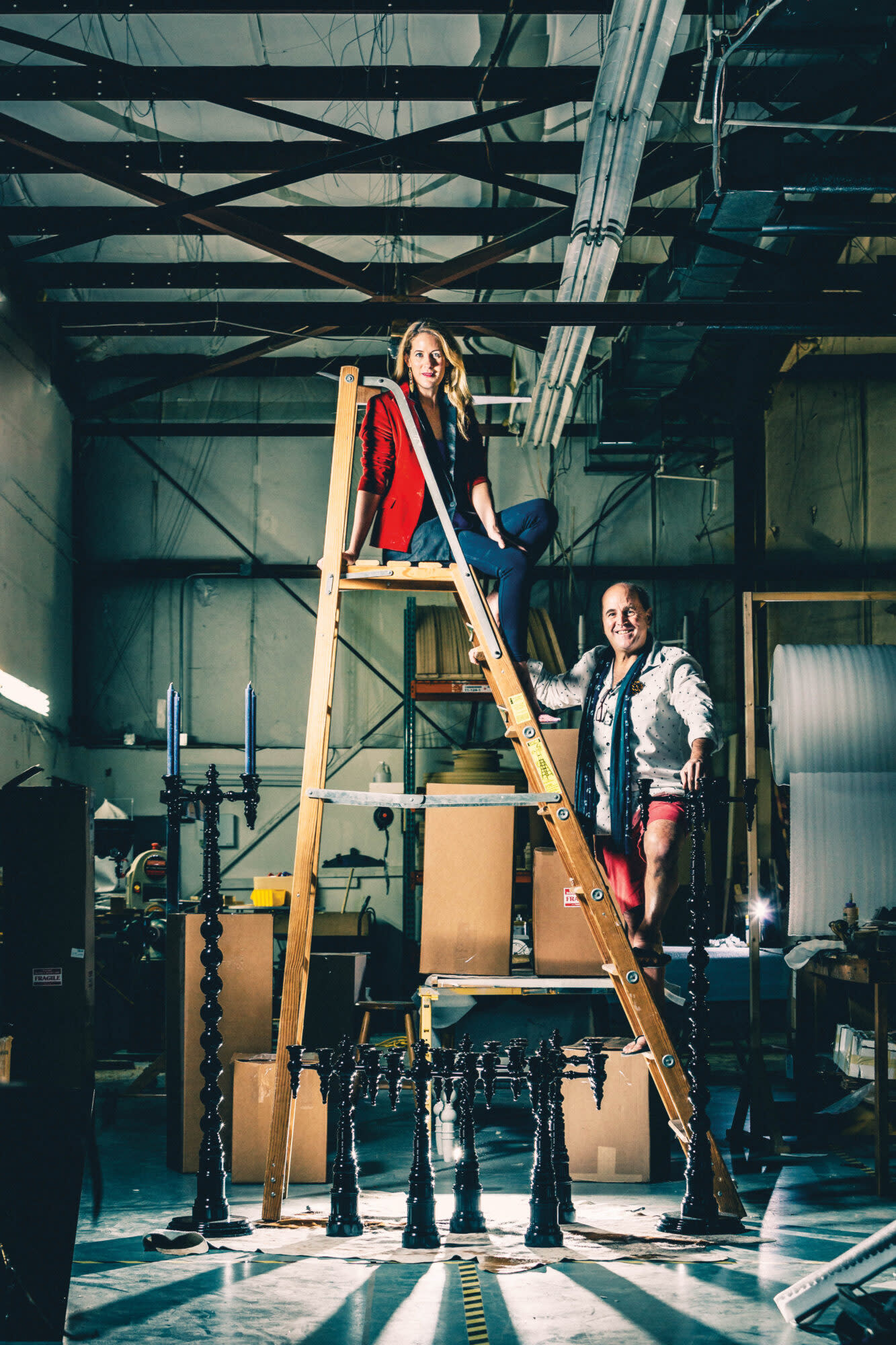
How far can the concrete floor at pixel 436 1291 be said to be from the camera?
3.38 metres

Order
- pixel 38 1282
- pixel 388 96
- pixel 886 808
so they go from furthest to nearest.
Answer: pixel 388 96 < pixel 886 808 < pixel 38 1282

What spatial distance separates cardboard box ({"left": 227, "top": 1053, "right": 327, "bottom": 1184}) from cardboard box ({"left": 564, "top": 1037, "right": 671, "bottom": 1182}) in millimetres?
1065

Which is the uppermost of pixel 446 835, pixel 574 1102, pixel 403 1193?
pixel 446 835

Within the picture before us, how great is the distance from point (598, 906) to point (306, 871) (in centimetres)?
101

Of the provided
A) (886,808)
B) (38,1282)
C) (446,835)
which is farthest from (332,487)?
(886,808)

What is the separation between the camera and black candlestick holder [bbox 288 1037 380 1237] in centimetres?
404

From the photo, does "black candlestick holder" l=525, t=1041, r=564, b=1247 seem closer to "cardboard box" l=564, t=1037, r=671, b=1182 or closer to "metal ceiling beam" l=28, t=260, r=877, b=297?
"cardboard box" l=564, t=1037, r=671, b=1182

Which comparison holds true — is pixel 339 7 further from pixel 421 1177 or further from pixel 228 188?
pixel 421 1177

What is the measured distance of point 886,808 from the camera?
594 centimetres

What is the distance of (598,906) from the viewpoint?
164 inches

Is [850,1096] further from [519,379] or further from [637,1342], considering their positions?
[519,379]

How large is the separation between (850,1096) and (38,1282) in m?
4.40

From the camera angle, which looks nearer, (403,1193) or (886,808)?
(403,1193)

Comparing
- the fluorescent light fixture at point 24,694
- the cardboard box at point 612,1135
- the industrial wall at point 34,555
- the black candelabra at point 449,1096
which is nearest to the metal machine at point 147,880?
the industrial wall at point 34,555
